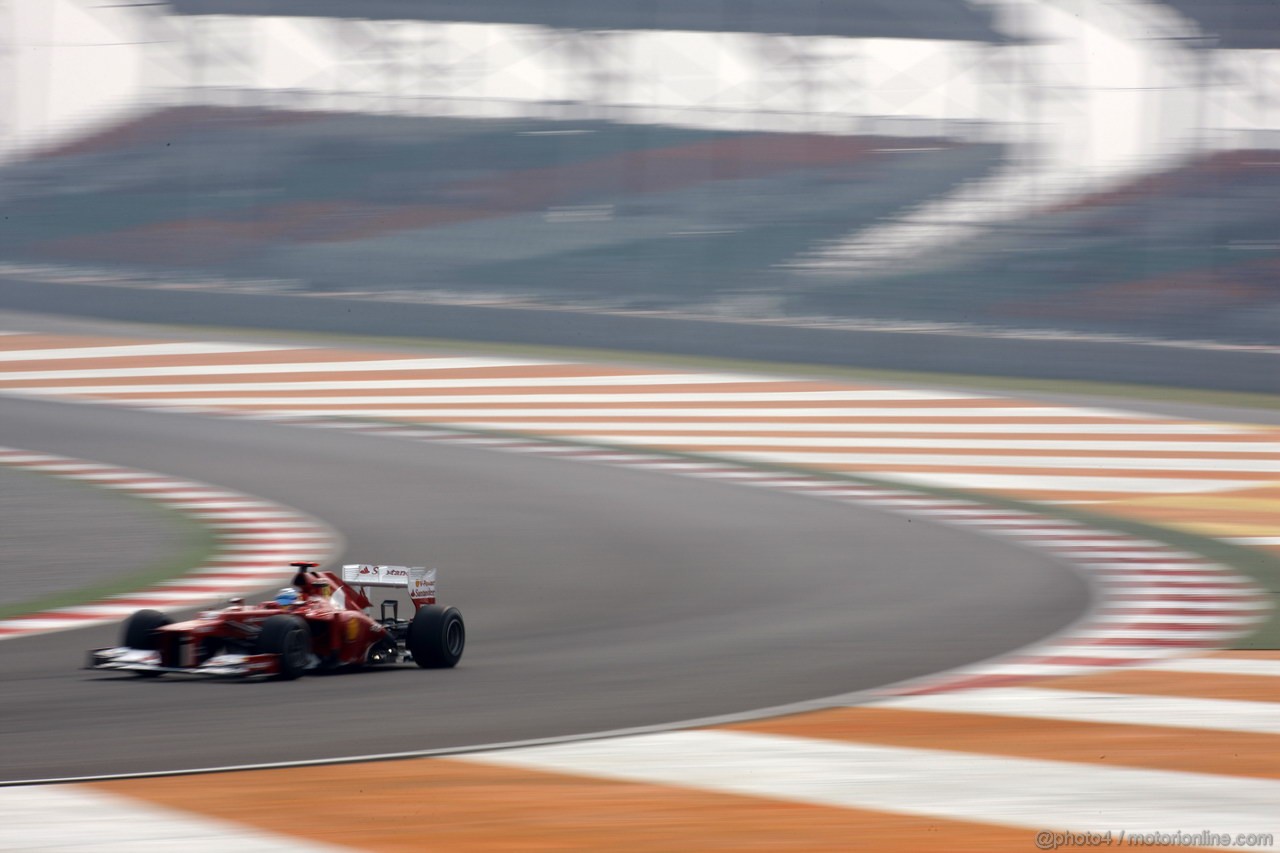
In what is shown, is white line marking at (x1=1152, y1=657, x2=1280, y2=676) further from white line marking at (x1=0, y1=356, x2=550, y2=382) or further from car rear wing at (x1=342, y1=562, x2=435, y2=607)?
white line marking at (x1=0, y1=356, x2=550, y2=382)

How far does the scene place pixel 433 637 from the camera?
738 centimetres

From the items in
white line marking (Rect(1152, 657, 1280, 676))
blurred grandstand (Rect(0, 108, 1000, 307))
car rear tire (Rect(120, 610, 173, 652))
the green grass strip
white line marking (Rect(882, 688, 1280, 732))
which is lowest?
the green grass strip

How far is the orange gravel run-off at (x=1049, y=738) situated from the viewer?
5.87 m

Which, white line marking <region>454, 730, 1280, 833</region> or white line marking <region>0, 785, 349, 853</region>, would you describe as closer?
white line marking <region>0, 785, 349, 853</region>

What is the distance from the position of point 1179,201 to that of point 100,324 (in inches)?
654

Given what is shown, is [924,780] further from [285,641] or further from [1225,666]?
[1225,666]

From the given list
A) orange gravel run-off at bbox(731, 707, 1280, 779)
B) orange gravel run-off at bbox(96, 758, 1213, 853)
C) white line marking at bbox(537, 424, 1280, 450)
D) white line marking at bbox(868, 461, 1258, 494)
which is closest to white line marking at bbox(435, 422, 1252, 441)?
white line marking at bbox(537, 424, 1280, 450)

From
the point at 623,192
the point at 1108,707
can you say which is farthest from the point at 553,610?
the point at 623,192

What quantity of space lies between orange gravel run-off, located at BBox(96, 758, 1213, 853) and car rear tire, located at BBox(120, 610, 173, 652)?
1709 mm

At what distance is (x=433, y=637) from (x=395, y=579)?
0.51 metres

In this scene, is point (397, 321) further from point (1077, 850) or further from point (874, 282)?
point (1077, 850)

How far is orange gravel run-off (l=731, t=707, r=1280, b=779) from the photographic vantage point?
5.87m

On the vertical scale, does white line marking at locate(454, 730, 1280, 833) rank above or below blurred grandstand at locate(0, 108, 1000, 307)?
below

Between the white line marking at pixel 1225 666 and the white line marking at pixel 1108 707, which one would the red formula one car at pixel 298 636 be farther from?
the white line marking at pixel 1225 666
